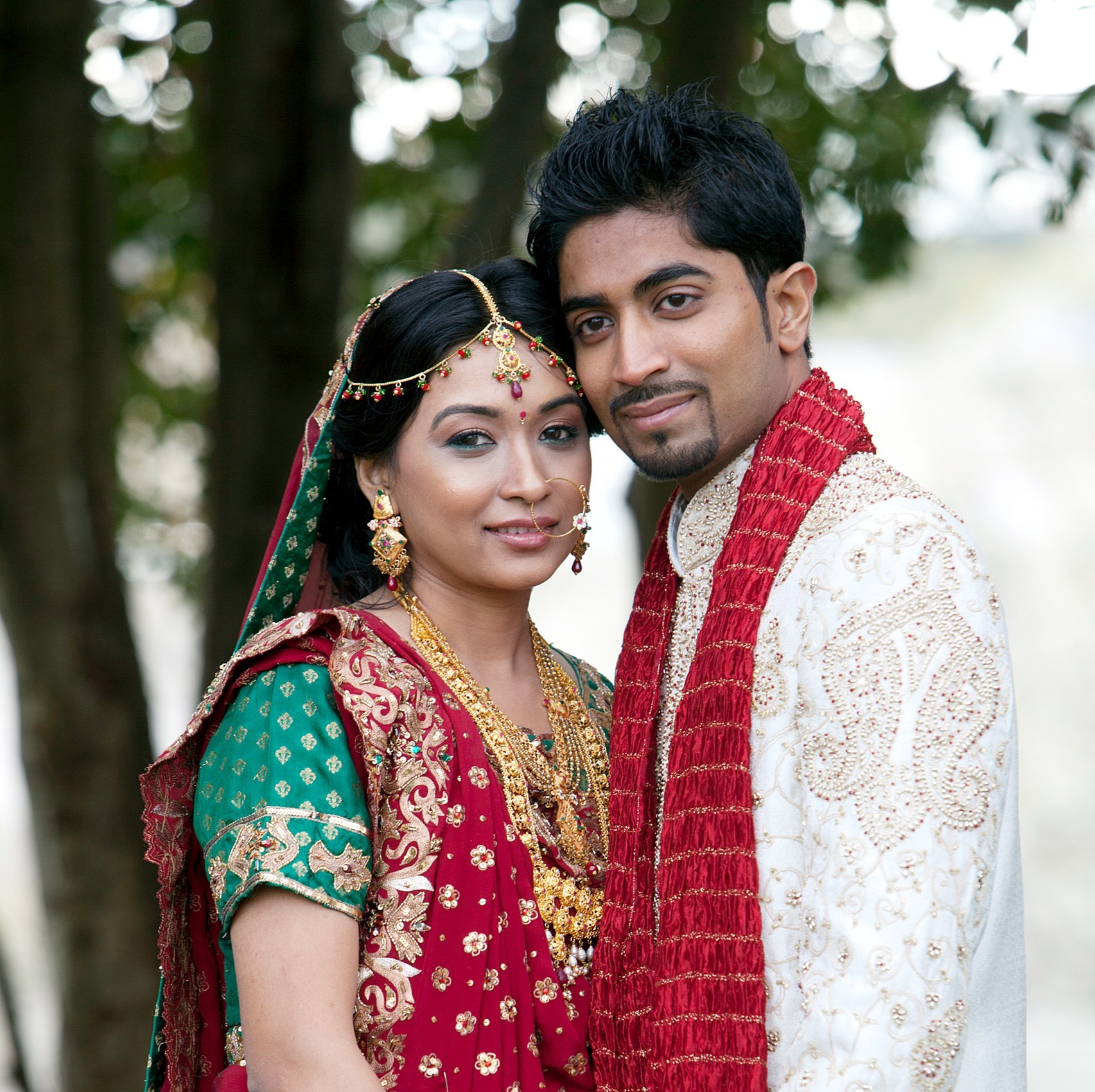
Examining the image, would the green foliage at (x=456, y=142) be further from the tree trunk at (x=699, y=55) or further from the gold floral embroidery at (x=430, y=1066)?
the gold floral embroidery at (x=430, y=1066)

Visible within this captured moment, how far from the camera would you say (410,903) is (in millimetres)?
2307

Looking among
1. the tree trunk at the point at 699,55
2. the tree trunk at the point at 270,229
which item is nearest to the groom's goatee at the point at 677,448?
the tree trunk at the point at 699,55

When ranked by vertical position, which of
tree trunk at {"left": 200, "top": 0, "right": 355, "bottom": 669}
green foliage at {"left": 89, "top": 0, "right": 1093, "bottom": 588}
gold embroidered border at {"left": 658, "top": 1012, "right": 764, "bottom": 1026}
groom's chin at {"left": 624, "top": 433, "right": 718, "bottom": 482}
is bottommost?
gold embroidered border at {"left": 658, "top": 1012, "right": 764, "bottom": 1026}

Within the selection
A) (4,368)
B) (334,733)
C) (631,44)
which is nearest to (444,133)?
(631,44)

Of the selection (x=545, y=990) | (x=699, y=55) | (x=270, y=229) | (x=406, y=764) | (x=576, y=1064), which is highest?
(x=699, y=55)

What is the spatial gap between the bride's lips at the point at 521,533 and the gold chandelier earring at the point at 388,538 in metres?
→ 0.21

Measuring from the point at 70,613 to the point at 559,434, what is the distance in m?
2.61

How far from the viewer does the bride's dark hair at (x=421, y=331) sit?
262 centimetres

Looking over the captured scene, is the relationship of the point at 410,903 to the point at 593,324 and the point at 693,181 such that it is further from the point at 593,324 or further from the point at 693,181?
the point at 693,181

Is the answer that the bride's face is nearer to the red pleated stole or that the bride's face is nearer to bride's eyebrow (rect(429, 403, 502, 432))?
bride's eyebrow (rect(429, 403, 502, 432))

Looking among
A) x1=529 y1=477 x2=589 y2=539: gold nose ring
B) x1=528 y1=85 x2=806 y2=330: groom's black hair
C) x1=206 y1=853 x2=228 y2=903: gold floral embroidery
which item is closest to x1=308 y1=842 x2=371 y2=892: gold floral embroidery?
x1=206 y1=853 x2=228 y2=903: gold floral embroidery

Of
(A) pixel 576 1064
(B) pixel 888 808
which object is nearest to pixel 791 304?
(B) pixel 888 808

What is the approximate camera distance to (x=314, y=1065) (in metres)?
2.14

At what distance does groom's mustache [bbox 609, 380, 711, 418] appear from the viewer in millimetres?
2391
